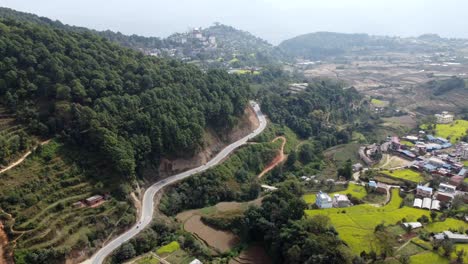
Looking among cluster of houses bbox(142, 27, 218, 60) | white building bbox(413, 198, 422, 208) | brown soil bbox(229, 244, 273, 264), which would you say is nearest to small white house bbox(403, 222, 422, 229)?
white building bbox(413, 198, 422, 208)

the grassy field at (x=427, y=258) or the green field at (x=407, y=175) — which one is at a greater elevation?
the green field at (x=407, y=175)

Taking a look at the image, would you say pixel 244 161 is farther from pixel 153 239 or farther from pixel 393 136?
pixel 393 136

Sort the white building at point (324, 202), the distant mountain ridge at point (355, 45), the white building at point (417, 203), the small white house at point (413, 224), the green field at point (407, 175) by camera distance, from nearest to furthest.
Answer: the small white house at point (413, 224) < the white building at point (417, 203) < the white building at point (324, 202) < the green field at point (407, 175) < the distant mountain ridge at point (355, 45)

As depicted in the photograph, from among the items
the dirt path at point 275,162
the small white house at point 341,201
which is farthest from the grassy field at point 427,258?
the dirt path at point 275,162

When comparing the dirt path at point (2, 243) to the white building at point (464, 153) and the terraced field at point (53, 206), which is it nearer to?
the terraced field at point (53, 206)

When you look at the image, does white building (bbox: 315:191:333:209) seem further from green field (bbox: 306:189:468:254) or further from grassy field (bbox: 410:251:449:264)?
grassy field (bbox: 410:251:449:264)

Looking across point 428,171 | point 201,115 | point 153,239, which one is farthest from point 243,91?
Answer: point 153,239

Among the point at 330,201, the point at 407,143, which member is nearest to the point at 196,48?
the point at 407,143
